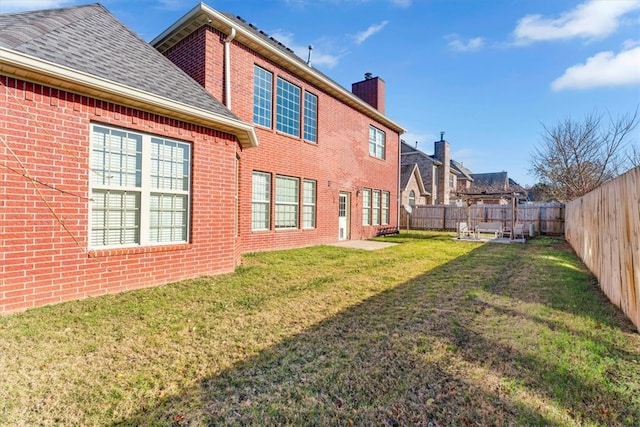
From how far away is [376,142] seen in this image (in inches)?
694

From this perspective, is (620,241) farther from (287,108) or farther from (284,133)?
Answer: (287,108)

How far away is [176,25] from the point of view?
29.1 feet

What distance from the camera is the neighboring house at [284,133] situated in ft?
29.6

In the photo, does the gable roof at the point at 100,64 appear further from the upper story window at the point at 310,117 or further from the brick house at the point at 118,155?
the upper story window at the point at 310,117

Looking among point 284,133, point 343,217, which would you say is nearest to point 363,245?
point 343,217

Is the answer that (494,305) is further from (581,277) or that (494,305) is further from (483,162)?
(483,162)

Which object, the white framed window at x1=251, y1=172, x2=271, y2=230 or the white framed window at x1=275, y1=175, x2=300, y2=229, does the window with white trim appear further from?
the white framed window at x1=251, y1=172, x2=271, y2=230

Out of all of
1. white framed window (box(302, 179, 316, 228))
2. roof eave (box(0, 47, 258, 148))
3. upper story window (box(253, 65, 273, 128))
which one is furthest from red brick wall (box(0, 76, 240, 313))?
white framed window (box(302, 179, 316, 228))

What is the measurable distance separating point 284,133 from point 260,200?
2562 mm

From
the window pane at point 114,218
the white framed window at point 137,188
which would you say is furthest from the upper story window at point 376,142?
the window pane at point 114,218

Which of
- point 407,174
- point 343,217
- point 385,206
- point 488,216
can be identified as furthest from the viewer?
point 407,174

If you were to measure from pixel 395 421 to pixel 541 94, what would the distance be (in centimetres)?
2182

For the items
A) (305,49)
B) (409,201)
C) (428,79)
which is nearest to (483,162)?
(409,201)

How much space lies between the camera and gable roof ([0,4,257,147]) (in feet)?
14.1
